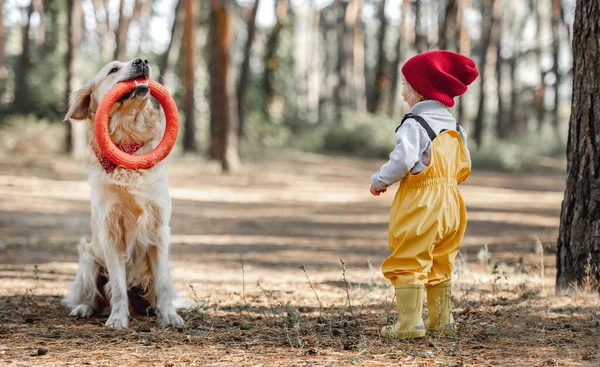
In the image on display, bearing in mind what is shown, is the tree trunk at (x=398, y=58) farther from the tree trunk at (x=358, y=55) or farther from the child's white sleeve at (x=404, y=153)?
the child's white sleeve at (x=404, y=153)

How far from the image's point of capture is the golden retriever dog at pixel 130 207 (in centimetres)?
464

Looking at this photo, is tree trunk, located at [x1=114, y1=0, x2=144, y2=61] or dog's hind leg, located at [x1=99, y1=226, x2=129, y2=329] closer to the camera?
dog's hind leg, located at [x1=99, y1=226, x2=129, y2=329]

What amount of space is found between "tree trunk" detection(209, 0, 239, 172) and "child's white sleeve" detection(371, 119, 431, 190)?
47.7ft

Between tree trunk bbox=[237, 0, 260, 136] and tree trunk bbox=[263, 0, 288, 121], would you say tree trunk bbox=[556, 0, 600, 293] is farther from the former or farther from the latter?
tree trunk bbox=[263, 0, 288, 121]

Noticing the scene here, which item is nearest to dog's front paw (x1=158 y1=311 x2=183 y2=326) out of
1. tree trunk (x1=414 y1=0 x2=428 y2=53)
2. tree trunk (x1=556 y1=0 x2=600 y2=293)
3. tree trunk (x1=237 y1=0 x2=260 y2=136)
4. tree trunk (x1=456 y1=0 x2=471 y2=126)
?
tree trunk (x1=556 y1=0 x2=600 y2=293)

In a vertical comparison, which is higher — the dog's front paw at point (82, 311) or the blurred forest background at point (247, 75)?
the blurred forest background at point (247, 75)

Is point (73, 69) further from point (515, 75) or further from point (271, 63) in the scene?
point (515, 75)

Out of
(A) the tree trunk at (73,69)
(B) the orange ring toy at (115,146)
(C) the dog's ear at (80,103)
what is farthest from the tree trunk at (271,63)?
(B) the orange ring toy at (115,146)

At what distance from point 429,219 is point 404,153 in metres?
0.40

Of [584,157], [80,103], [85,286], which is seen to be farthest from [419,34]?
[85,286]

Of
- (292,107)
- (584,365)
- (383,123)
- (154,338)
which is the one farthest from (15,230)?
(292,107)

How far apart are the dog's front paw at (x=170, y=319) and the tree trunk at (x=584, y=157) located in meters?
2.91

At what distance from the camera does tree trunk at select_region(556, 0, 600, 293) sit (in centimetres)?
493

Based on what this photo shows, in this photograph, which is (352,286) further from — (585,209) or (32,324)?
(32,324)
